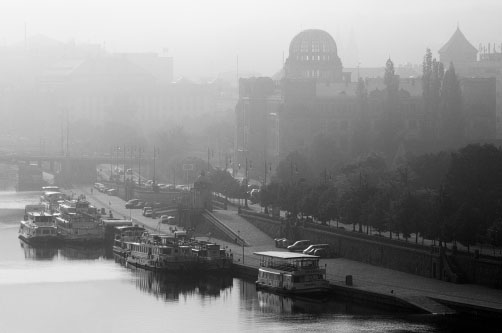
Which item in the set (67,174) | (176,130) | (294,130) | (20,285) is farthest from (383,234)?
(176,130)

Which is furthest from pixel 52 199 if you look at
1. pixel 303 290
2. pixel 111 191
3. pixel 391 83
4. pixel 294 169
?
pixel 303 290

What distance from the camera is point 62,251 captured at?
211 feet

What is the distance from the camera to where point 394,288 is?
4778 cm

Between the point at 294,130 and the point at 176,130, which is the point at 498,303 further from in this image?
the point at 176,130

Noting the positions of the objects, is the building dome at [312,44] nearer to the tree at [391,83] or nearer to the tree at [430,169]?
the tree at [391,83]

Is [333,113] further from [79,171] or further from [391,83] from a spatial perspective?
[79,171]

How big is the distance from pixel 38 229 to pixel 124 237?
18.2 ft

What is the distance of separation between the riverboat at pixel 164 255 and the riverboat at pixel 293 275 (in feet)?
16.8

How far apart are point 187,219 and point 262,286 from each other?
55.1ft

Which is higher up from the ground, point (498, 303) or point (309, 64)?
point (309, 64)

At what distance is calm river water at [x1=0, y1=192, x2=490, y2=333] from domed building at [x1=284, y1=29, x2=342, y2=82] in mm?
46835

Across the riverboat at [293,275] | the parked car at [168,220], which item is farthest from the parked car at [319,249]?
the parked car at [168,220]

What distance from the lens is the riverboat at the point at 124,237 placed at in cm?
6141

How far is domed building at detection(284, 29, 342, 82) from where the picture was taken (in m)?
104
